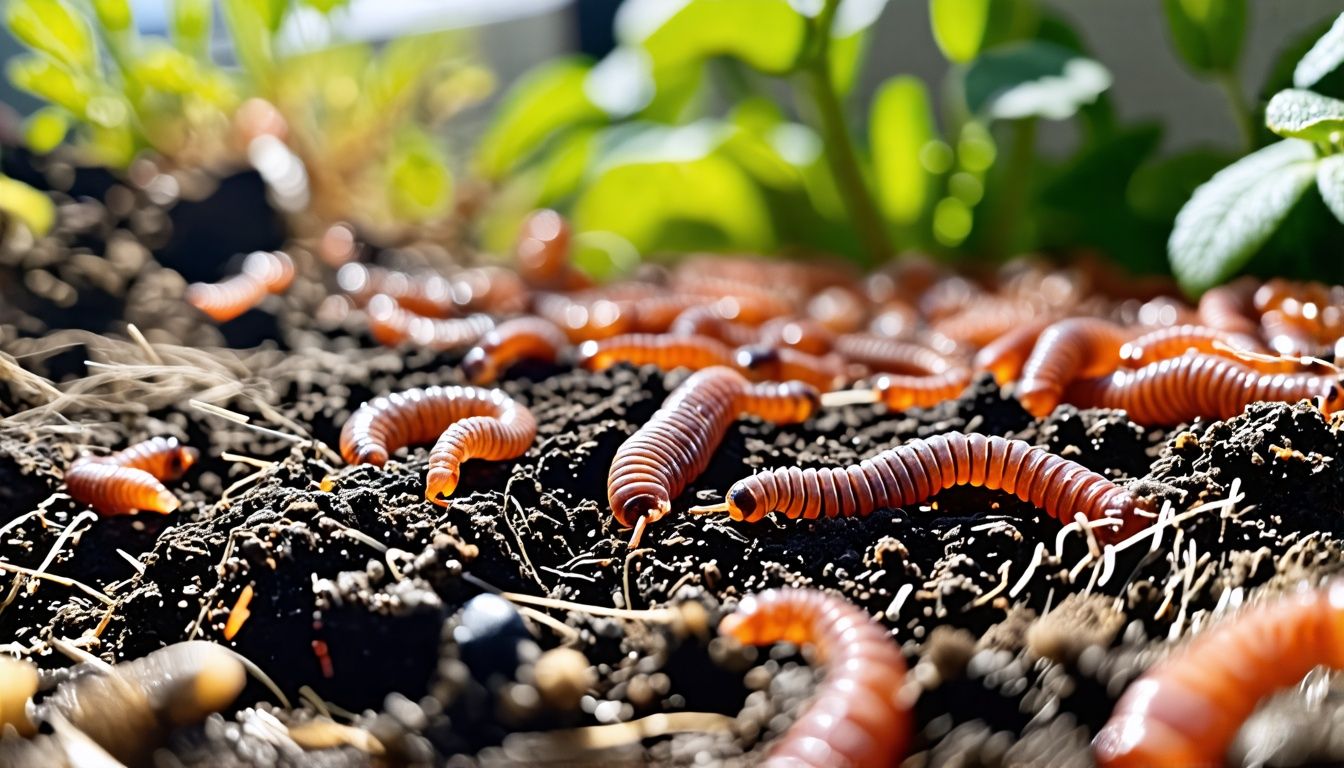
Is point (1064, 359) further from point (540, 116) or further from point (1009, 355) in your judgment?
point (540, 116)

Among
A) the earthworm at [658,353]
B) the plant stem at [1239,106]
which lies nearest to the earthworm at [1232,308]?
the plant stem at [1239,106]

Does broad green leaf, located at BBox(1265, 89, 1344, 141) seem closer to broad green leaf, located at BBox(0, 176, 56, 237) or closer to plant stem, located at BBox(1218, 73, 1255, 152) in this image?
plant stem, located at BBox(1218, 73, 1255, 152)

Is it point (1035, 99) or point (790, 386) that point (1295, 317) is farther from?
point (790, 386)

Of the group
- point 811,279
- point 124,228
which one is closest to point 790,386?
point 811,279

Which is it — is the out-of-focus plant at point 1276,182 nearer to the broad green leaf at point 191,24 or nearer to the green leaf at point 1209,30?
the green leaf at point 1209,30

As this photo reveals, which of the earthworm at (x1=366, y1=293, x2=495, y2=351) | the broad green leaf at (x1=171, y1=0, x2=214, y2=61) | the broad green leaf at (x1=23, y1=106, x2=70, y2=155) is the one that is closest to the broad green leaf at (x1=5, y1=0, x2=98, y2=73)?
the broad green leaf at (x1=23, y1=106, x2=70, y2=155)

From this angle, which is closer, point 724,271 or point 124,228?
point 124,228
